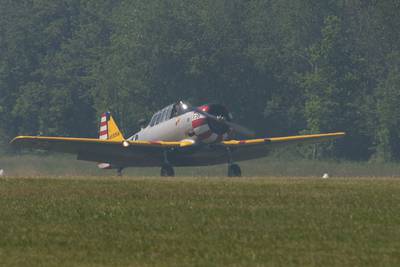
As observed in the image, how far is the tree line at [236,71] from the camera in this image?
63.9 meters

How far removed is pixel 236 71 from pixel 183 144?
1252 inches

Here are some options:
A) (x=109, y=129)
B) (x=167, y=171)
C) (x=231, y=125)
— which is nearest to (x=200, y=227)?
(x=231, y=125)

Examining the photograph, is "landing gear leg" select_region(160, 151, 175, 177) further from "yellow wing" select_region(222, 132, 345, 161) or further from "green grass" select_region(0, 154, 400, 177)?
"green grass" select_region(0, 154, 400, 177)

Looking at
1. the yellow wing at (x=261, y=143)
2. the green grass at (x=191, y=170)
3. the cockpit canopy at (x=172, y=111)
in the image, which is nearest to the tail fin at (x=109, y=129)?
the green grass at (x=191, y=170)

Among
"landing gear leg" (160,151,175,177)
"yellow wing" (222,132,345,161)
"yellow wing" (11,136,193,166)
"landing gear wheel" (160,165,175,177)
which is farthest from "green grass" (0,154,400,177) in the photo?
"landing gear wheel" (160,165,175,177)

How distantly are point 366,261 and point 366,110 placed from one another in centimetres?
5175

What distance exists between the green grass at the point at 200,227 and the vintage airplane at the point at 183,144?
13864mm

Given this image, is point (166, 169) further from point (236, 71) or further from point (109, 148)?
point (236, 71)

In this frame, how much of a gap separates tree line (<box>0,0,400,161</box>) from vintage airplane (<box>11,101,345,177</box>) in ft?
79.1

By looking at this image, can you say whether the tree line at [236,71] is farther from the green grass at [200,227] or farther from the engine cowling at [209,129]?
the green grass at [200,227]

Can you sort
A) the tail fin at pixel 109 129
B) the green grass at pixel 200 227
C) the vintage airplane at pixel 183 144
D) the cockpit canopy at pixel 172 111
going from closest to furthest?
the green grass at pixel 200 227
the vintage airplane at pixel 183 144
the cockpit canopy at pixel 172 111
the tail fin at pixel 109 129

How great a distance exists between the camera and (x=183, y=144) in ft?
117

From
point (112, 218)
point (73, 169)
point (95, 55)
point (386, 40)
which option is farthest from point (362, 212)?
point (95, 55)

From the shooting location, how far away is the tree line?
63.9 m
